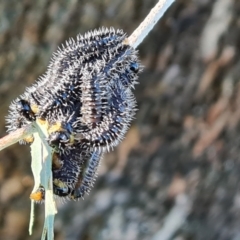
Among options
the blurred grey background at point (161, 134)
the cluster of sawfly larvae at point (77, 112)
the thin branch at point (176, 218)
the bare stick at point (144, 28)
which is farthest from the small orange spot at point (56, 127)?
the thin branch at point (176, 218)

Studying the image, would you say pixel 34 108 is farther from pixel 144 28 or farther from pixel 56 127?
pixel 144 28

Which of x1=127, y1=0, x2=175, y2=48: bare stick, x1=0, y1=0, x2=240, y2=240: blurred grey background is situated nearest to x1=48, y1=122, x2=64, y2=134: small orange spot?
x1=127, y1=0, x2=175, y2=48: bare stick

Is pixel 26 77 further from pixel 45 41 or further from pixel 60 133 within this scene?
pixel 60 133

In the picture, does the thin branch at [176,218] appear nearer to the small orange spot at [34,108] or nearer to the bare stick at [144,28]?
the bare stick at [144,28]

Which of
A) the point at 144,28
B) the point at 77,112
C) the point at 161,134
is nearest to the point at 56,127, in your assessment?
the point at 77,112

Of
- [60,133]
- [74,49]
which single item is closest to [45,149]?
[60,133]
